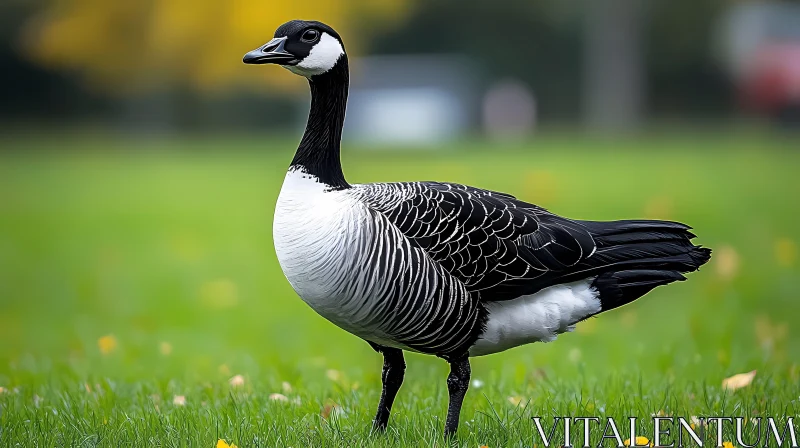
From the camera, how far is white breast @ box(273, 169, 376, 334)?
11.5 feet

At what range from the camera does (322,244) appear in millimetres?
3504

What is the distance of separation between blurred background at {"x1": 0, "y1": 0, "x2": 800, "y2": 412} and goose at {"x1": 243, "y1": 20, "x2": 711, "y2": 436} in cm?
121

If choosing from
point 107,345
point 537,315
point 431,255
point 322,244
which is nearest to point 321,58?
point 322,244

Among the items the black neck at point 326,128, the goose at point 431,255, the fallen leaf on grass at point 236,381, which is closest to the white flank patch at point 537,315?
the goose at point 431,255

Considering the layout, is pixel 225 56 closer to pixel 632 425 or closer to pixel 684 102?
pixel 684 102

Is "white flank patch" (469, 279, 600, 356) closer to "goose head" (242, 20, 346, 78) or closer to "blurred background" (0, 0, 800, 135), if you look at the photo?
"goose head" (242, 20, 346, 78)

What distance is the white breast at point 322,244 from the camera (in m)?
3.50

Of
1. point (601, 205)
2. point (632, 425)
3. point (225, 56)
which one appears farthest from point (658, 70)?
point (632, 425)

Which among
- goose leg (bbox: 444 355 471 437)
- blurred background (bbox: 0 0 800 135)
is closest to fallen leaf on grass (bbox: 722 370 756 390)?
goose leg (bbox: 444 355 471 437)

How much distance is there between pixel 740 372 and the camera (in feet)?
16.2

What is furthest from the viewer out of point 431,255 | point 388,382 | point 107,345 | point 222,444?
point 107,345

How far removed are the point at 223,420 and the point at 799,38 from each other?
26233 millimetres

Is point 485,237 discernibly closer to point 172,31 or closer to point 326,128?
point 326,128

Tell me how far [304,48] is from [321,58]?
0.09m
